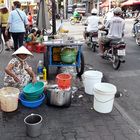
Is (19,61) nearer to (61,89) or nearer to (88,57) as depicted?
(61,89)

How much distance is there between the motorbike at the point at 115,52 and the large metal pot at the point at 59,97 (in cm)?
325

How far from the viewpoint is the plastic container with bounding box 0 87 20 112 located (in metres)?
4.62

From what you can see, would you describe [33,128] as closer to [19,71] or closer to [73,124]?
[73,124]

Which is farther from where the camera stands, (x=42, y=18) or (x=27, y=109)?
(x=42, y=18)

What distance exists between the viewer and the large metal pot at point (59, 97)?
4.88 m

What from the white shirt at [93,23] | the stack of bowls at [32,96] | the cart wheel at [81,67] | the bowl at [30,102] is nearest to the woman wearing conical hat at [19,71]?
the stack of bowls at [32,96]

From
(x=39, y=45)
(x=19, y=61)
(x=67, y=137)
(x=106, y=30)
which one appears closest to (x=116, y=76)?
(x=106, y=30)

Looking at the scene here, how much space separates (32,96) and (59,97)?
0.49 m

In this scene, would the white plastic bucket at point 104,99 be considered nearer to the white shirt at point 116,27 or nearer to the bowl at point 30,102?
the bowl at point 30,102

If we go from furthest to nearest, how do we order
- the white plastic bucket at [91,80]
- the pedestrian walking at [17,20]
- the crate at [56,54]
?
1. the pedestrian walking at [17,20]
2. the crate at [56,54]
3. the white plastic bucket at [91,80]

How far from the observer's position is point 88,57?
9.73 metres

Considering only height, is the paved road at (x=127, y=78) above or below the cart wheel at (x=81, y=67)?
below

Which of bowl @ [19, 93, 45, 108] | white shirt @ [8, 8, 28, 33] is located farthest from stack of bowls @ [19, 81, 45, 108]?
white shirt @ [8, 8, 28, 33]

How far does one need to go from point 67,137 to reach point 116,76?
3592 mm
